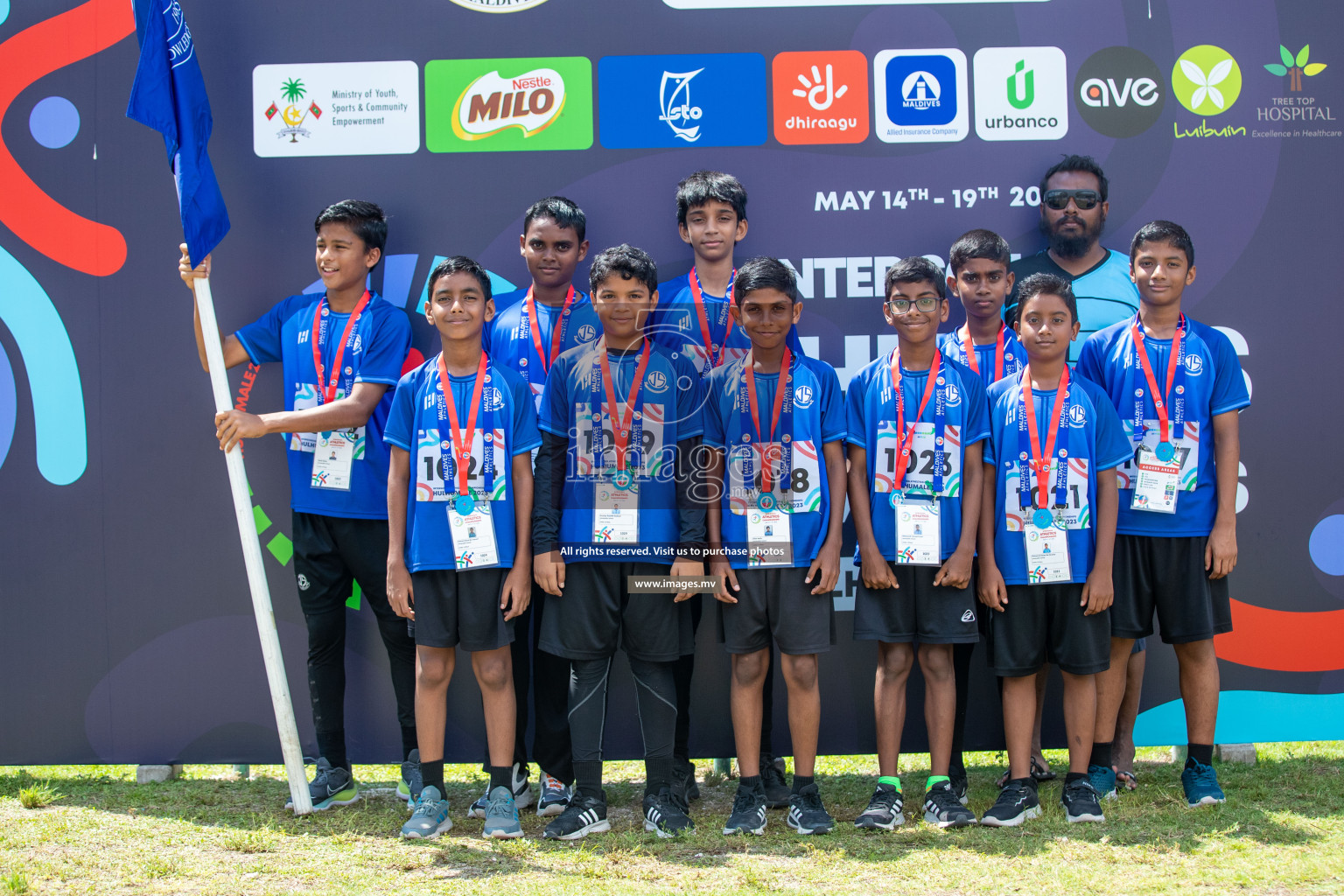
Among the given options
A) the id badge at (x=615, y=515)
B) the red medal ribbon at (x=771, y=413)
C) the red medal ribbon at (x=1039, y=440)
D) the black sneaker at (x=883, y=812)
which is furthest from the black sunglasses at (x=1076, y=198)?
the black sneaker at (x=883, y=812)

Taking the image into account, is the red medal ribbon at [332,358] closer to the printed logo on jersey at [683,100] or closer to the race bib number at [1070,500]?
the printed logo on jersey at [683,100]

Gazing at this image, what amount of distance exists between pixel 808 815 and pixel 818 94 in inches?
115

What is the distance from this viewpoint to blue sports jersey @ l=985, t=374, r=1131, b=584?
3.38 m

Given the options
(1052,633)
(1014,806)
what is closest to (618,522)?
(1052,633)

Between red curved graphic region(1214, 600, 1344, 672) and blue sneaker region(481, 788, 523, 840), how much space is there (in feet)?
10.1

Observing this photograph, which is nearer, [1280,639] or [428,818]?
[428,818]

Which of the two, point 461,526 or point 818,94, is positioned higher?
point 818,94

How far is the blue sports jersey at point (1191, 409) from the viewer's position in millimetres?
3564

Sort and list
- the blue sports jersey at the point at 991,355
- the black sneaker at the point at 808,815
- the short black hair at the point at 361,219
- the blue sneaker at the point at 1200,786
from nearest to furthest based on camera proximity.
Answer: the black sneaker at the point at 808,815, the blue sneaker at the point at 1200,786, the blue sports jersey at the point at 991,355, the short black hair at the point at 361,219

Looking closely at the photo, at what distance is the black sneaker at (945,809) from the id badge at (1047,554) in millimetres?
826

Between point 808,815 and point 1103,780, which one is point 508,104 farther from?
point 1103,780

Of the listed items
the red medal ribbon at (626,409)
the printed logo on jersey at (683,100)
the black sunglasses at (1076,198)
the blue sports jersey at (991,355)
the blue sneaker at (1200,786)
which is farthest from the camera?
the printed logo on jersey at (683,100)

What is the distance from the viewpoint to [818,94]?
13.5ft

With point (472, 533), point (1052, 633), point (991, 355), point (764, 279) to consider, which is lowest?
point (1052, 633)
